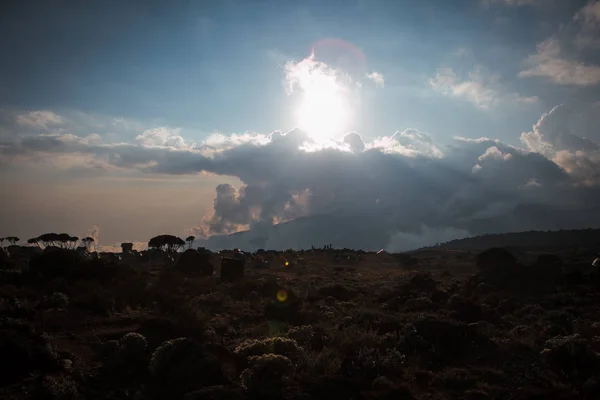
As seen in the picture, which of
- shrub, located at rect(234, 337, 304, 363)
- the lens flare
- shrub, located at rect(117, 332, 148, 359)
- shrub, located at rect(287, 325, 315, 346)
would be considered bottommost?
shrub, located at rect(287, 325, 315, 346)

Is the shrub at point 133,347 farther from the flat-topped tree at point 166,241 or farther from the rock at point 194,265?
the flat-topped tree at point 166,241

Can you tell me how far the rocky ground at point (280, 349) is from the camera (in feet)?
36.2

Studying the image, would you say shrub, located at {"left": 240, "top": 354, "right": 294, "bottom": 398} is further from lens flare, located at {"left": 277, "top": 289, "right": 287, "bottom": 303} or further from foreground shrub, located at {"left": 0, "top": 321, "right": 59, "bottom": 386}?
lens flare, located at {"left": 277, "top": 289, "right": 287, "bottom": 303}

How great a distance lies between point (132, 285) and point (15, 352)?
16071mm

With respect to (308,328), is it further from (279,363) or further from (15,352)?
(15,352)

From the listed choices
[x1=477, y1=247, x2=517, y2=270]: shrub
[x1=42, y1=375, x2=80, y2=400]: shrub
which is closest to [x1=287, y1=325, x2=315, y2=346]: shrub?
[x1=42, y1=375, x2=80, y2=400]: shrub

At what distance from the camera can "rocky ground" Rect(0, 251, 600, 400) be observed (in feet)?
36.2

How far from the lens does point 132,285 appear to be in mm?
27188

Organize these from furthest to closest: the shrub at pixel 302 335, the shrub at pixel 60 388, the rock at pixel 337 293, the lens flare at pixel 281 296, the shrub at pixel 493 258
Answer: the shrub at pixel 493 258 < the rock at pixel 337 293 < the lens flare at pixel 281 296 < the shrub at pixel 302 335 < the shrub at pixel 60 388

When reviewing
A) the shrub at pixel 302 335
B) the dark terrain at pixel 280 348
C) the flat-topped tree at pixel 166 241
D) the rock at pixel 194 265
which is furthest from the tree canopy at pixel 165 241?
the shrub at pixel 302 335

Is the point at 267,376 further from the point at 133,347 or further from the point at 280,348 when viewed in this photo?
the point at 133,347

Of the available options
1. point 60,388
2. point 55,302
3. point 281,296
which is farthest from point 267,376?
point 55,302

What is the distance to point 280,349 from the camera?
13789mm

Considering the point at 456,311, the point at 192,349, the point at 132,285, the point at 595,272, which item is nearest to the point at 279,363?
the point at 192,349
